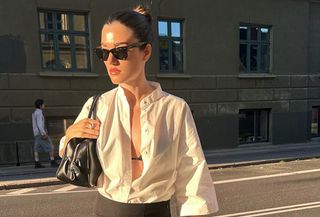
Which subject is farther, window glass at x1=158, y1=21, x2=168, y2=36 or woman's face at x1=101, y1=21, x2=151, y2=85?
window glass at x1=158, y1=21, x2=168, y2=36

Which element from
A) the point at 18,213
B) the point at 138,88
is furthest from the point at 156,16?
the point at 138,88

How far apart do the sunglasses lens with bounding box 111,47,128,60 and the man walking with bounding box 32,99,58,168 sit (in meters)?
8.85

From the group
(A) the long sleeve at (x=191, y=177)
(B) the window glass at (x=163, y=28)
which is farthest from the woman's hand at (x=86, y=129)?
(B) the window glass at (x=163, y=28)

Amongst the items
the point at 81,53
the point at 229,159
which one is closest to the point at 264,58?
the point at 229,159

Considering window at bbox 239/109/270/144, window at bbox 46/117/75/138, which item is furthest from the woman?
window at bbox 239/109/270/144

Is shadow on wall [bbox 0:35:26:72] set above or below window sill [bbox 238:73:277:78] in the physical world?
above

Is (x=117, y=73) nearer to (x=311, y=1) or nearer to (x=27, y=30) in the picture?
(x=27, y=30)

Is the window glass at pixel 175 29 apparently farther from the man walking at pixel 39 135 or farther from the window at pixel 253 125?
the man walking at pixel 39 135

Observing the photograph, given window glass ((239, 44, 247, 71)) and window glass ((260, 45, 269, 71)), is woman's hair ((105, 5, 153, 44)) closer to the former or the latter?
window glass ((239, 44, 247, 71))

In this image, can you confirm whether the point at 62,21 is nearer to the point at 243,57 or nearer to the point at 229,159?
the point at 229,159

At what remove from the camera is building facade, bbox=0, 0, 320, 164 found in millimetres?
11070

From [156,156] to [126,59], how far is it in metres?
0.47

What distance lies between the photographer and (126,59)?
177 centimetres

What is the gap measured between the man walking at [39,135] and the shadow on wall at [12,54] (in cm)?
145
